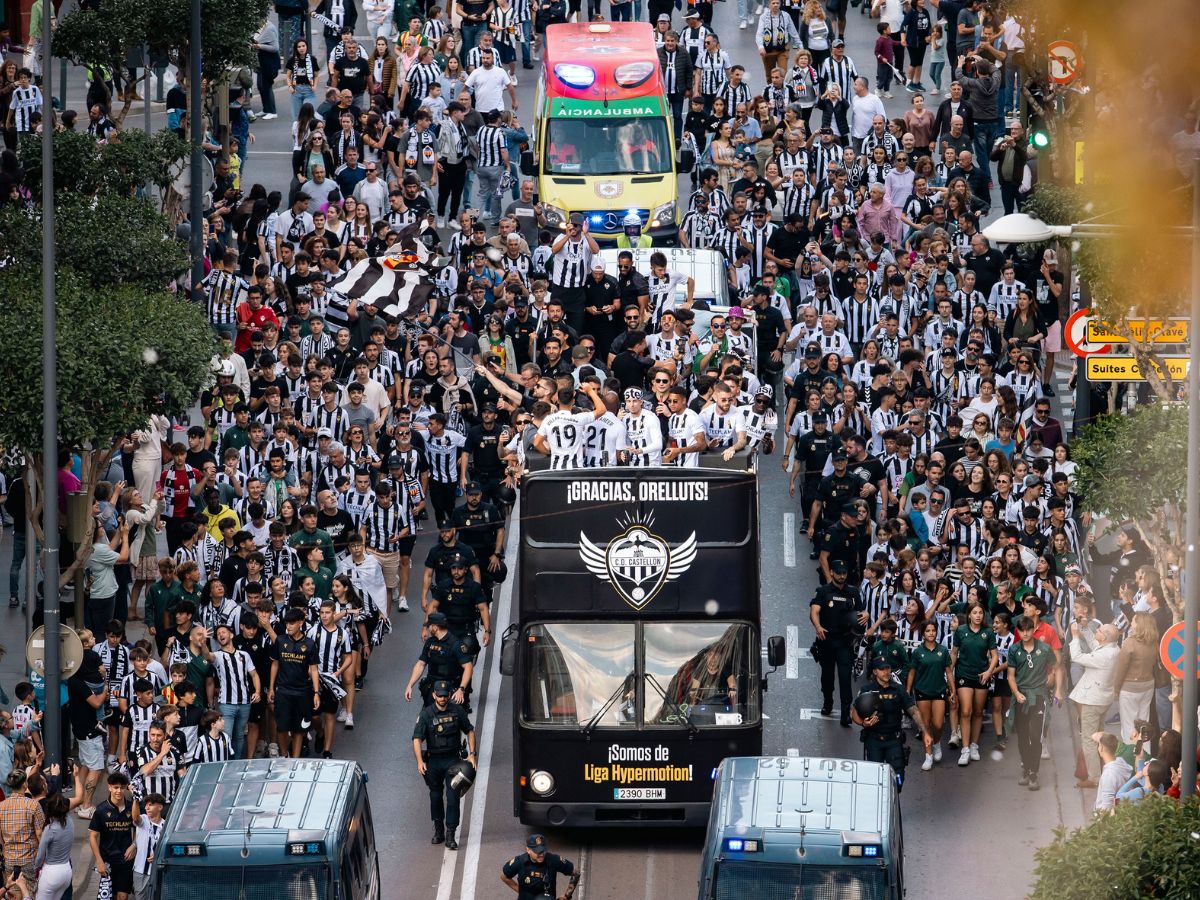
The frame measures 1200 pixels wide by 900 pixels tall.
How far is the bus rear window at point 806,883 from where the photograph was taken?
51.1ft

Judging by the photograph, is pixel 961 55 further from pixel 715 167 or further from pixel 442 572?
pixel 442 572

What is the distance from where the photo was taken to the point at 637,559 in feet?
62.5

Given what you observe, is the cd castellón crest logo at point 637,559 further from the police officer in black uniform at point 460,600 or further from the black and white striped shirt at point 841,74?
the black and white striped shirt at point 841,74

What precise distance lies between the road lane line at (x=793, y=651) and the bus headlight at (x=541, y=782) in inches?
195

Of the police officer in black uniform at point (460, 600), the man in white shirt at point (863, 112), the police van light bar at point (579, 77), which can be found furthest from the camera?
the man in white shirt at point (863, 112)

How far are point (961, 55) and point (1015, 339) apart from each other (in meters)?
12.5

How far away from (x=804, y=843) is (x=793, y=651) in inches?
339

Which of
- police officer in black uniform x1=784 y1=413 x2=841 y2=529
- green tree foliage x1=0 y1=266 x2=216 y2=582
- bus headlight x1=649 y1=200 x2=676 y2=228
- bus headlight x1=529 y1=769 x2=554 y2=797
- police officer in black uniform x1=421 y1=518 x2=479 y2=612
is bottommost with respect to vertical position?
bus headlight x1=529 y1=769 x2=554 y2=797

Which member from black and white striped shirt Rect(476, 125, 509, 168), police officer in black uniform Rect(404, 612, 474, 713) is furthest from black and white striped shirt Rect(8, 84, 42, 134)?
police officer in black uniform Rect(404, 612, 474, 713)

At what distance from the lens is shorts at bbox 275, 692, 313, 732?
20.8 metres

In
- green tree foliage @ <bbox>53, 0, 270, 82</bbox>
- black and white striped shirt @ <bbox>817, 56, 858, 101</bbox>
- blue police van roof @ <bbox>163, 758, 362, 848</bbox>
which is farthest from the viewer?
black and white striped shirt @ <bbox>817, 56, 858, 101</bbox>

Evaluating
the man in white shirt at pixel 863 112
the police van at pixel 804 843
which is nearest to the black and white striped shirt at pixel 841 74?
the man in white shirt at pixel 863 112

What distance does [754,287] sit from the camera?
3041 cm

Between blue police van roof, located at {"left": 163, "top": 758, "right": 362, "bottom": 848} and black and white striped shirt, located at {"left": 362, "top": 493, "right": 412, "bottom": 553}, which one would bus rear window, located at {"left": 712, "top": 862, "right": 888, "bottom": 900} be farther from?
black and white striped shirt, located at {"left": 362, "top": 493, "right": 412, "bottom": 553}
